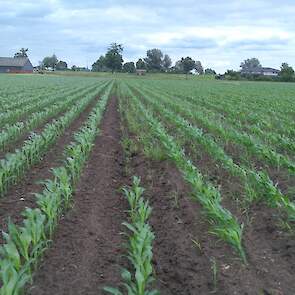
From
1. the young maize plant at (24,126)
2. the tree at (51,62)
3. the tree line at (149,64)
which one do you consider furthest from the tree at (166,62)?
the young maize plant at (24,126)

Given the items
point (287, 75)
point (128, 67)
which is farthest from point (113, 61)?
point (287, 75)

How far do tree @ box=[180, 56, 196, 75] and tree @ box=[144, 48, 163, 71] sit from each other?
10326mm

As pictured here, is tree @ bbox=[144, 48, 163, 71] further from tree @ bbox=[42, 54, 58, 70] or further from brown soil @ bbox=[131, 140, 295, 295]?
brown soil @ bbox=[131, 140, 295, 295]

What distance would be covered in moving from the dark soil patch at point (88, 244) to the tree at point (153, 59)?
113 m

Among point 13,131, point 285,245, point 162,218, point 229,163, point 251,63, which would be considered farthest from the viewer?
point 251,63

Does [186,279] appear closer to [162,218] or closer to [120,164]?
[162,218]

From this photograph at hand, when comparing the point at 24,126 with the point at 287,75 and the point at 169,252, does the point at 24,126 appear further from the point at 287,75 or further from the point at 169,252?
the point at 287,75

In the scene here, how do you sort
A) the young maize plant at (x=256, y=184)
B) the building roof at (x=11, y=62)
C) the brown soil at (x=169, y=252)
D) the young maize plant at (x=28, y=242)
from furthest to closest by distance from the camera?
the building roof at (x=11, y=62), the young maize plant at (x=256, y=184), the brown soil at (x=169, y=252), the young maize plant at (x=28, y=242)

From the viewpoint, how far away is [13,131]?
31.3ft

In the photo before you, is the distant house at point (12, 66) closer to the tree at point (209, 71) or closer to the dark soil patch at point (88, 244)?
the tree at point (209, 71)

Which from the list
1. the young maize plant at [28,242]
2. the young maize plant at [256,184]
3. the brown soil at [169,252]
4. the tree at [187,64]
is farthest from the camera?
the tree at [187,64]

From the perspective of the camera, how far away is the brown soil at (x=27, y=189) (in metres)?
5.41

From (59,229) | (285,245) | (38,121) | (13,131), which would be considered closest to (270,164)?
(285,245)

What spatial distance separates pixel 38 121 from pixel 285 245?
9.11 metres
